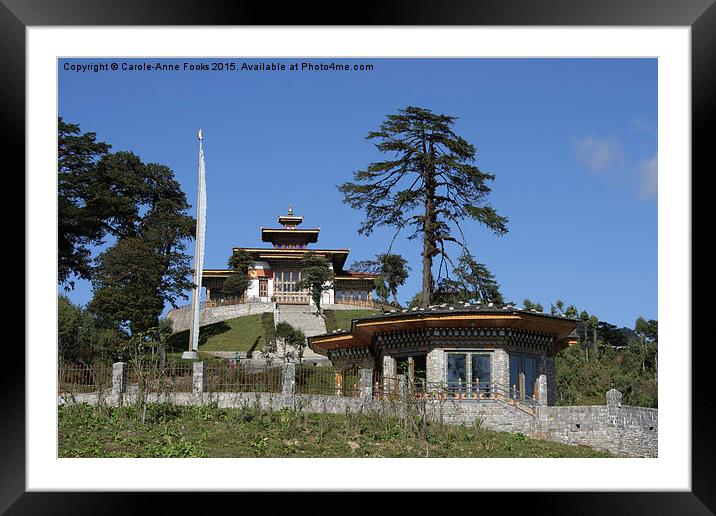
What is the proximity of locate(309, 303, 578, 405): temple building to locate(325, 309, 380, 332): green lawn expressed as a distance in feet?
81.7

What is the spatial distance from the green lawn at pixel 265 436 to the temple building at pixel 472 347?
4.86 feet

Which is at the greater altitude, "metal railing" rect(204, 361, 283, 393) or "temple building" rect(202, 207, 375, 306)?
"temple building" rect(202, 207, 375, 306)

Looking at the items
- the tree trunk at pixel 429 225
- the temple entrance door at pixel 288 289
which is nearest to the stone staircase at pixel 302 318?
the temple entrance door at pixel 288 289

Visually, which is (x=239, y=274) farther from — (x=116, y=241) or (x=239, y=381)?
(x=239, y=381)

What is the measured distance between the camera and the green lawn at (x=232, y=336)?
136 ft

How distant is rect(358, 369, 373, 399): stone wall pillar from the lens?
18922 millimetres

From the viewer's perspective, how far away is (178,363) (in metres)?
22.4

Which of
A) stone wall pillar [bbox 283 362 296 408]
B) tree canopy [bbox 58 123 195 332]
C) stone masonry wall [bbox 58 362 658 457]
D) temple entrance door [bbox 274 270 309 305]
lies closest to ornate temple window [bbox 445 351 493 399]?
stone masonry wall [bbox 58 362 658 457]

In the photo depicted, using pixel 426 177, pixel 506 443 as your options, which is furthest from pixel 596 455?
pixel 426 177

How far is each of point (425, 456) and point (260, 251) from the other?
38.3m

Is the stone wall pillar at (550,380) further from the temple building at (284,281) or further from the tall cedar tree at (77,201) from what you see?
the temple building at (284,281)

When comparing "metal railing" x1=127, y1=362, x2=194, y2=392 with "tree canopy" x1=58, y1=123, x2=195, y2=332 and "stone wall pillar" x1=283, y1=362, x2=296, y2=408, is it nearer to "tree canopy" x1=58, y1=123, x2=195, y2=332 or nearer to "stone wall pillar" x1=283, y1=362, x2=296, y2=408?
"stone wall pillar" x1=283, y1=362, x2=296, y2=408
